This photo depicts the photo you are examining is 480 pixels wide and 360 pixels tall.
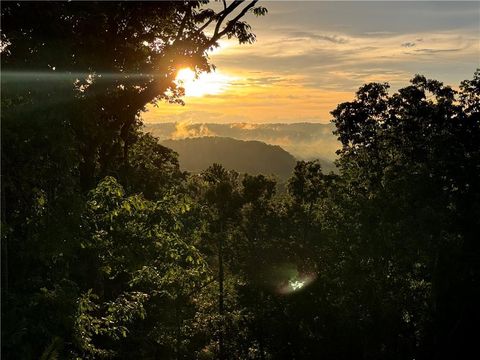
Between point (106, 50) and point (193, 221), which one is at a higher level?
point (106, 50)

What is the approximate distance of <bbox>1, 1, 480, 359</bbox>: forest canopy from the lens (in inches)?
273

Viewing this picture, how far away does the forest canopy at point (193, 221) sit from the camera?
22.8 feet

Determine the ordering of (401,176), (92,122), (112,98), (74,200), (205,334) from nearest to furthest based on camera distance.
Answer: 1. (74,200)
2. (92,122)
3. (112,98)
4. (401,176)
5. (205,334)

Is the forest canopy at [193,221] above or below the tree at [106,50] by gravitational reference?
below

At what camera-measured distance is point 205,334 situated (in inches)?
1156

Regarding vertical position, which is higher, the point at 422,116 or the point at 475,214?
the point at 422,116

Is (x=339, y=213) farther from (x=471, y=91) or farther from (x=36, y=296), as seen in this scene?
(x=36, y=296)

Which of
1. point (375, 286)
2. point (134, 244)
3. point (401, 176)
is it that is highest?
point (134, 244)

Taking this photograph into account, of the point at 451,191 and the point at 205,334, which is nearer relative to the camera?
the point at 451,191

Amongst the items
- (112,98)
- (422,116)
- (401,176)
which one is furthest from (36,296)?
(422,116)

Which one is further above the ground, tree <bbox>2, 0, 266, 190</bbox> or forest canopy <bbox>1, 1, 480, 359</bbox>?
tree <bbox>2, 0, 266, 190</bbox>

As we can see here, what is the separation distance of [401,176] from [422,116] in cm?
390

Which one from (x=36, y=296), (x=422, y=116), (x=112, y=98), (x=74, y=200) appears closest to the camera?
(x=36, y=296)

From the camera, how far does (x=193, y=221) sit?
1074cm
